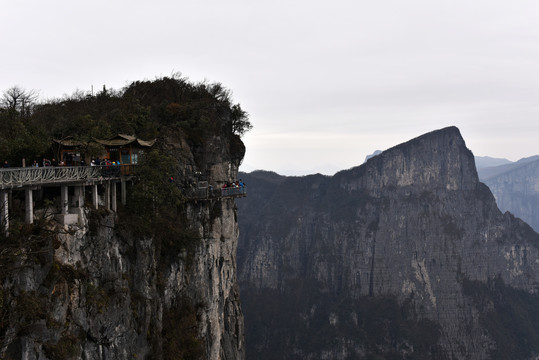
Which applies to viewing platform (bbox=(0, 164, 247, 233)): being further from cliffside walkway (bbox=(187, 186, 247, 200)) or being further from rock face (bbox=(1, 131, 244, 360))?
cliffside walkway (bbox=(187, 186, 247, 200))

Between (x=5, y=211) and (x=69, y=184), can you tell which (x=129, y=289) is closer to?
(x=69, y=184)

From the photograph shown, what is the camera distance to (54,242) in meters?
25.8

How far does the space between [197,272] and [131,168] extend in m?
12.7

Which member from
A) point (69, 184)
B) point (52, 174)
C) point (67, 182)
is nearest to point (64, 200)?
point (67, 182)

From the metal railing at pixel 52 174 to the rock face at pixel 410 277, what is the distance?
450 feet

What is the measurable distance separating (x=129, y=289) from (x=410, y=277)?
152m

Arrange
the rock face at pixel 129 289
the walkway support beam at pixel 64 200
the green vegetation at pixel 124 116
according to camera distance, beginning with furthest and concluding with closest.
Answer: the green vegetation at pixel 124 116, the walkway support beam at pixel 64 200, the rock face at pixel 129 289

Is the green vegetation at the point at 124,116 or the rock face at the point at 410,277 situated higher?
the green vegetation at the point at 124,116

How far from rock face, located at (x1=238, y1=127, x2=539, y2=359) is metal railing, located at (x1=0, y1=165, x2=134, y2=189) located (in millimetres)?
137149

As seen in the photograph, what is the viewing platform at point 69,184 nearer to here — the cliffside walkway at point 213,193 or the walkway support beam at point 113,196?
the walkway support beam at point 113,196

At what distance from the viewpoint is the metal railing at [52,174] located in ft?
80.8

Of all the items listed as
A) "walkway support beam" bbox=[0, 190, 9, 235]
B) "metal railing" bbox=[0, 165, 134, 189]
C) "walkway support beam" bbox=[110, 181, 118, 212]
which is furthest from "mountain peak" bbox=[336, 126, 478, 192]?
"walkway support beam" bbox=[0, 190, 9, 235]

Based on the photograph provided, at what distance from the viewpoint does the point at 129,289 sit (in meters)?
33.1

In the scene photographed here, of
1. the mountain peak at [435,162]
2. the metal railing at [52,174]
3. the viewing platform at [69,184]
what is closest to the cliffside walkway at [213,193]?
the viewing platform at [69,184]
